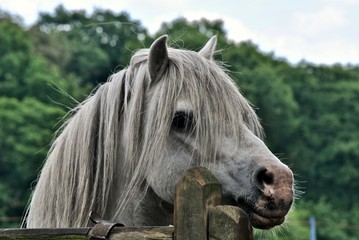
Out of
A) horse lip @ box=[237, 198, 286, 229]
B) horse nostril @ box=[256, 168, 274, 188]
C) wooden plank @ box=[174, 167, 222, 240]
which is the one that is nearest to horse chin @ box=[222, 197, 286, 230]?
horse lip @ box=[237, 198, 286, 229]

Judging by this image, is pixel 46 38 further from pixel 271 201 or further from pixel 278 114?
pixel 271 201

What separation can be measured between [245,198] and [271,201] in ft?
0.60

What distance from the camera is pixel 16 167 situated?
2375 inches

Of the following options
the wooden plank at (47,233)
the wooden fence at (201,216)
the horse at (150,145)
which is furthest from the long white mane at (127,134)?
the wooden fence at (201,216)

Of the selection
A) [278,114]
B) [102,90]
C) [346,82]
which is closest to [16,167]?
[278,114]

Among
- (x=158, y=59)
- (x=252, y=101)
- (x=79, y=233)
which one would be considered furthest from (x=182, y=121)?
(x=252, y=101)

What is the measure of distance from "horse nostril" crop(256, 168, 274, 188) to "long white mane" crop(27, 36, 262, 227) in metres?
0.32

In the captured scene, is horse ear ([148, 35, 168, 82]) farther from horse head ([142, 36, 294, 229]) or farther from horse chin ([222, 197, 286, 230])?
horse chin ([222, 197, 286, 230])

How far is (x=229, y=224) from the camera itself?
3.39 m

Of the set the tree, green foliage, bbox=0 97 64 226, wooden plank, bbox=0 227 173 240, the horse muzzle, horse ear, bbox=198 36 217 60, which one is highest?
the tree

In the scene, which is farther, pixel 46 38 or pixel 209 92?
pixel 46 38

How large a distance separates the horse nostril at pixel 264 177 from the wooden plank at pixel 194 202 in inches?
22.8

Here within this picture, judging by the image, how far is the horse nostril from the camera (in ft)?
13.3

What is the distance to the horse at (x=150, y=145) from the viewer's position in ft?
14.5
